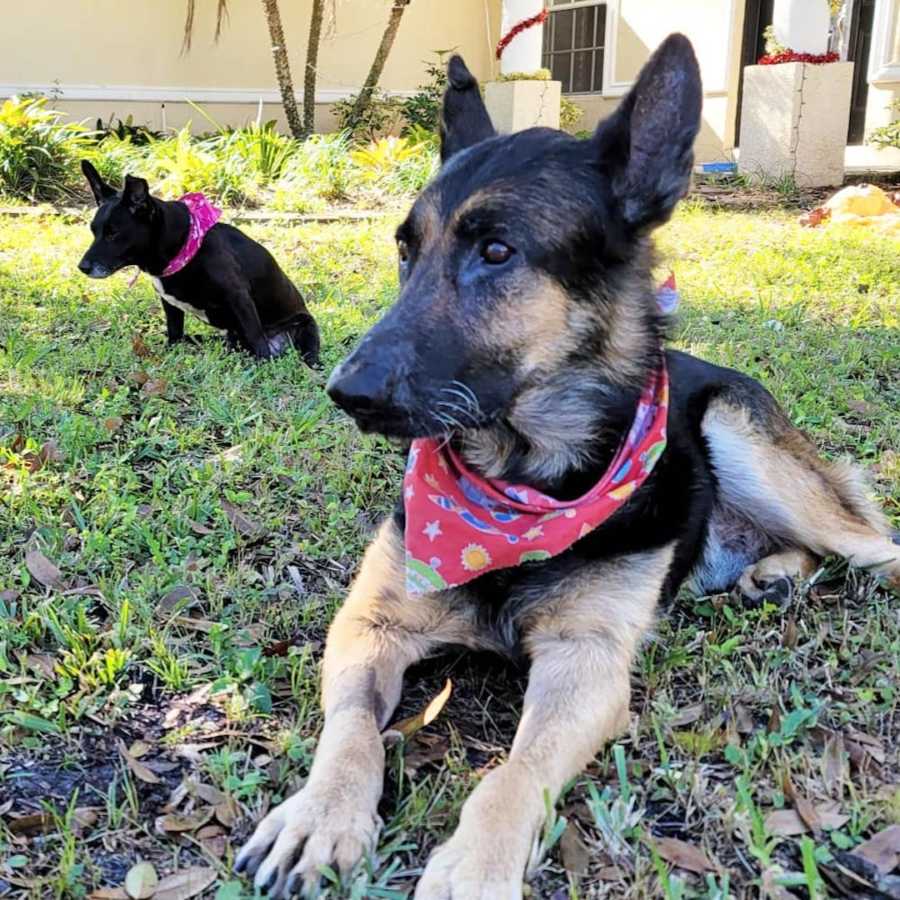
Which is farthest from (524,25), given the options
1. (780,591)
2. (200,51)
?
(780,591)

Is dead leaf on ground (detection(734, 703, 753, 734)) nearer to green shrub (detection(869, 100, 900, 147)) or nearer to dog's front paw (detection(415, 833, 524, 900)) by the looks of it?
dog's front paw (detection(415, 833, 524, 900))

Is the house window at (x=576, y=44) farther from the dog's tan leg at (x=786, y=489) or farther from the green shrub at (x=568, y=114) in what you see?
the dog's tan leg at (x=786, y=489)

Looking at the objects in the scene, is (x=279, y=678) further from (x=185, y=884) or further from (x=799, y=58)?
(x=799, y=58)

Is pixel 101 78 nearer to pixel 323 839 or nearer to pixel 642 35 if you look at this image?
pixel 642 35

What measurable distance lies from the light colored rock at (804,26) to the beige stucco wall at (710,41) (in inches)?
55.4

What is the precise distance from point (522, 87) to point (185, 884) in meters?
12.0

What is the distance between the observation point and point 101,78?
15.0 meters

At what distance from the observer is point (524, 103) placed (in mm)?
12688

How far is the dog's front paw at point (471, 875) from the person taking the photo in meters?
1.91

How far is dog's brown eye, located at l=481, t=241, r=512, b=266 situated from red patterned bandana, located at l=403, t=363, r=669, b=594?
0.54 m

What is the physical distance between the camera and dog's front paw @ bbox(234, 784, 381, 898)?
1967 millimetres

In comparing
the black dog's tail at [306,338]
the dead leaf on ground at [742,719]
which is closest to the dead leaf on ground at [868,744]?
the dead leaf on ground at [742,719]

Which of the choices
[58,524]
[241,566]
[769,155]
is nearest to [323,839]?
[241,566]

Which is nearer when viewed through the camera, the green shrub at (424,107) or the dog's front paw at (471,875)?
the dog's front paw at (471,875)
